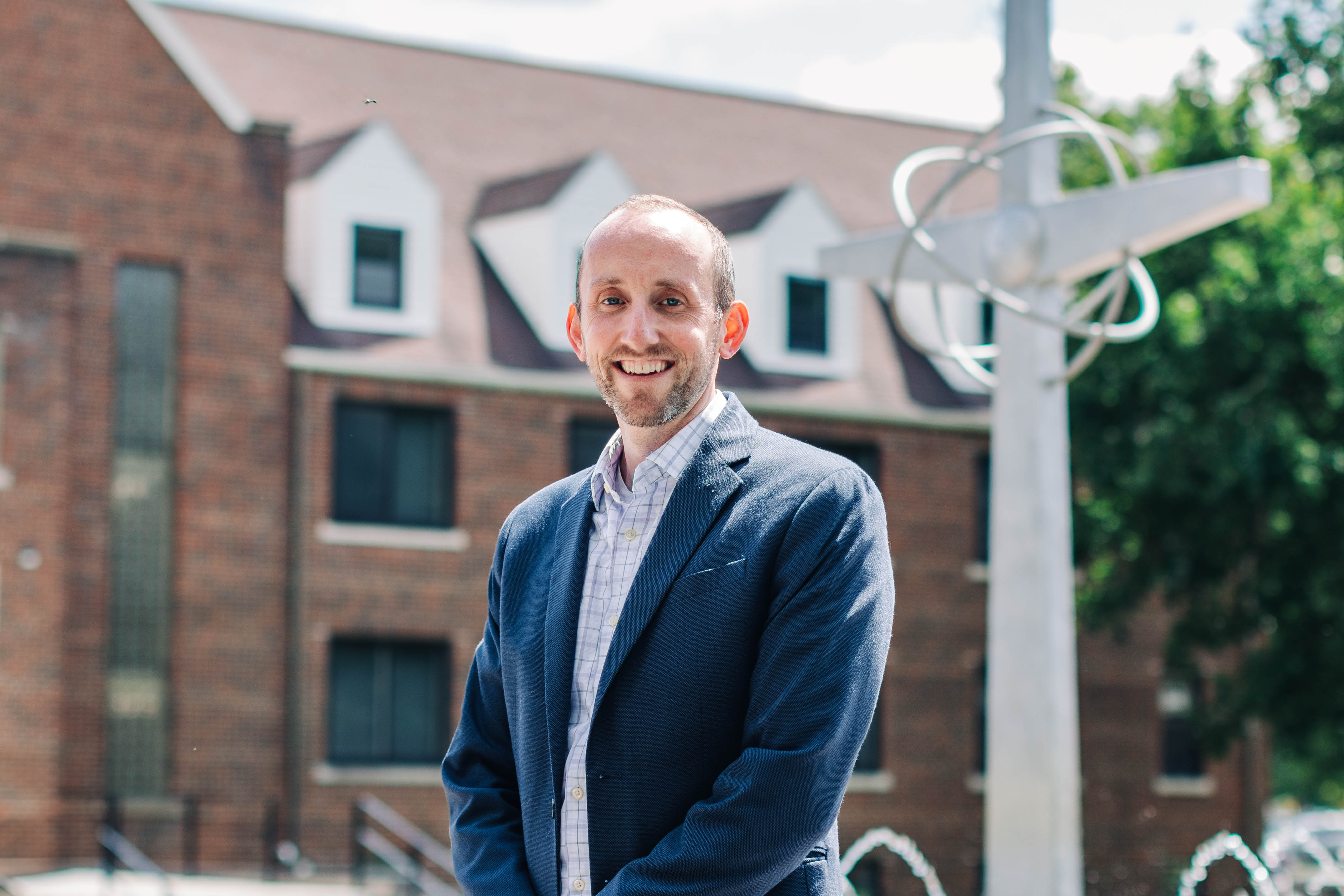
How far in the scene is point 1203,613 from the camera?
23641 millimetres

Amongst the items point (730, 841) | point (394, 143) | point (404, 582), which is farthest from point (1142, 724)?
point (730, 841)

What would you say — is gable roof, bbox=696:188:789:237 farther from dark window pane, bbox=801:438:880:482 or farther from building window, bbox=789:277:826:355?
dark window pane, bbox=801:438:880:482

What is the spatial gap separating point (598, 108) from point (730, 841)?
26.5 meters

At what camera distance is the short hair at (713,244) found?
288 centimetres

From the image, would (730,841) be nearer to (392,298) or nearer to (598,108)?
(392,298)

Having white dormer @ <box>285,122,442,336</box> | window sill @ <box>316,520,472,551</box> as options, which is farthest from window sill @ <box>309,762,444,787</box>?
white dormer @ <box>285,122,442,336</box>

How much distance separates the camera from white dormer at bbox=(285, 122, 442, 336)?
2316 centimetres

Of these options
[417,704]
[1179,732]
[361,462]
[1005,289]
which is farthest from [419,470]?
[1005,289]

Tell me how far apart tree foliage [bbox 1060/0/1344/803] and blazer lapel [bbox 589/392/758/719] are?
18.3 metres

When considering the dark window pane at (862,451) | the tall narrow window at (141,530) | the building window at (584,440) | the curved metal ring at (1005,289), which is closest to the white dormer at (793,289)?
the dark window pane at (862,451)

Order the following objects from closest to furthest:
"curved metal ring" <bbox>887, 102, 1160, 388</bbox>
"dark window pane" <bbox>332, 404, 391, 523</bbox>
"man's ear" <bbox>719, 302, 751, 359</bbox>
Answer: "man's ear" <bbox>719, 302, 751, 359</bbox>
"curved metal ring" <bbox>887, 102, 1160, 388</bbox>
"dark window pane" <bbox>332, 404, 391, 523</bbox>

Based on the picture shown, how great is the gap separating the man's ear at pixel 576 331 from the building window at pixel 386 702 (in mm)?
19564

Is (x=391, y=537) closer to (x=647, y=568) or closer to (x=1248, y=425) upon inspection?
(x=1248, y=425)

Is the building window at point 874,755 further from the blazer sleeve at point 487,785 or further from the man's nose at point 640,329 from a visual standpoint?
the man's nose at point 640,329
